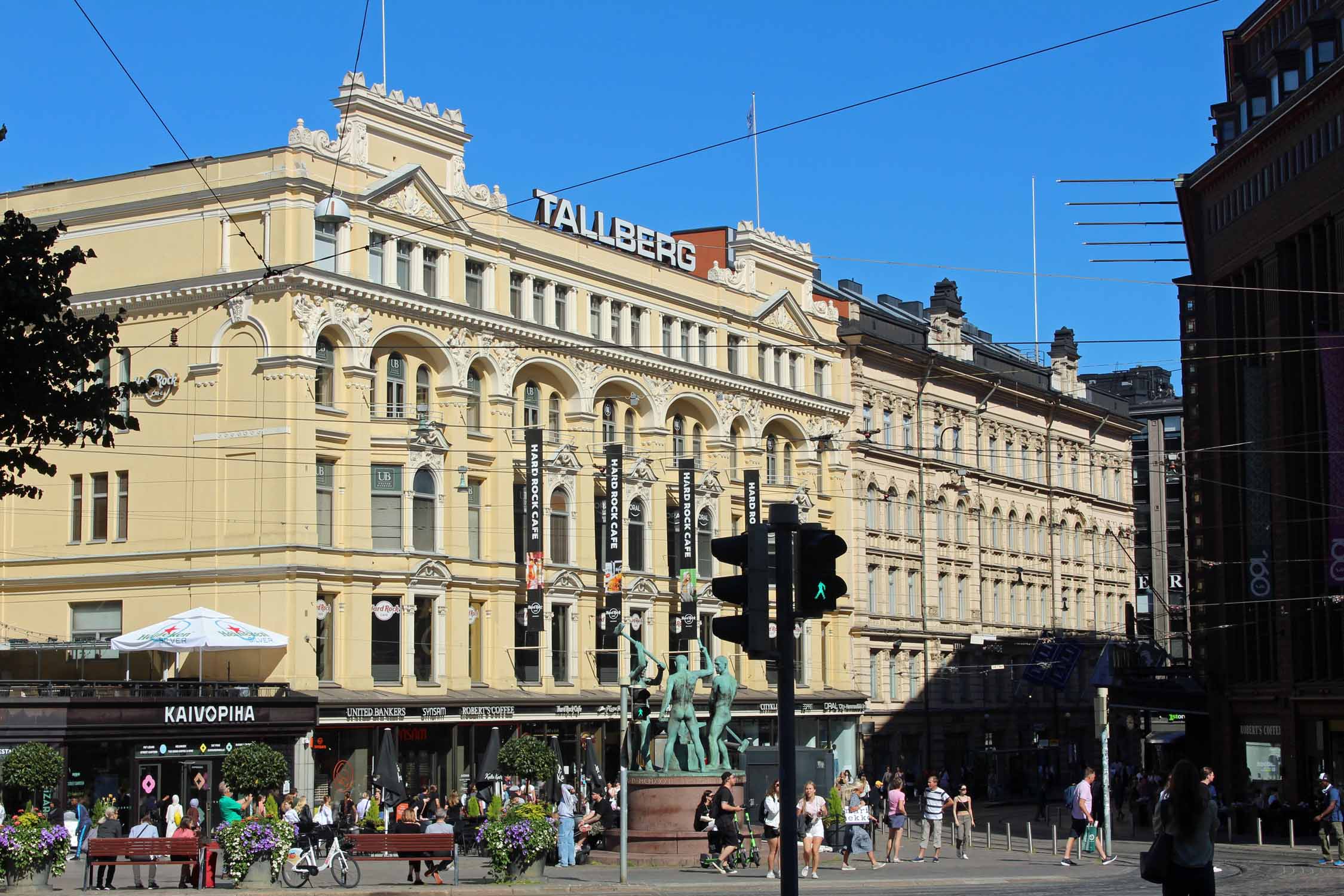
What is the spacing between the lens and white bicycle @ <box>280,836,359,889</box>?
30531 mm

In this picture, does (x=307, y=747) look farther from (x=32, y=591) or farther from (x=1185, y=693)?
(x=1185, y=693)

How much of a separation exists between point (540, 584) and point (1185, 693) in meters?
23.8

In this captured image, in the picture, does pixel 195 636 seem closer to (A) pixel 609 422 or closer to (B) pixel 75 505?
Answer: (B) pixel 75 505

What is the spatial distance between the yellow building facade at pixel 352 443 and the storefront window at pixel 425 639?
94 millimetres

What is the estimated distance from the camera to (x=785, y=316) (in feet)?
244

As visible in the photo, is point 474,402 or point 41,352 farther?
point 474,402

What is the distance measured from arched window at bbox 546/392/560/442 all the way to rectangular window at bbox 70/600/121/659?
15.1m

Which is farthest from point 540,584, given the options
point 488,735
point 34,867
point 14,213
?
point 14,213

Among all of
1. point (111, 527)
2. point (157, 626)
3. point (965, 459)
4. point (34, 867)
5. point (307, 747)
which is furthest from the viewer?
point (965, 459)

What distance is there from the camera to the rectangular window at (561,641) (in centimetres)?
6097

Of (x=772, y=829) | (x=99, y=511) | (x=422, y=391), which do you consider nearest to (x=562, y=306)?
(x=422, y=391)

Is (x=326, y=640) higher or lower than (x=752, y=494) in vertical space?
lower

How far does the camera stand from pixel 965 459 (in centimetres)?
8606

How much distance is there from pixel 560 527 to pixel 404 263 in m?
10.9
